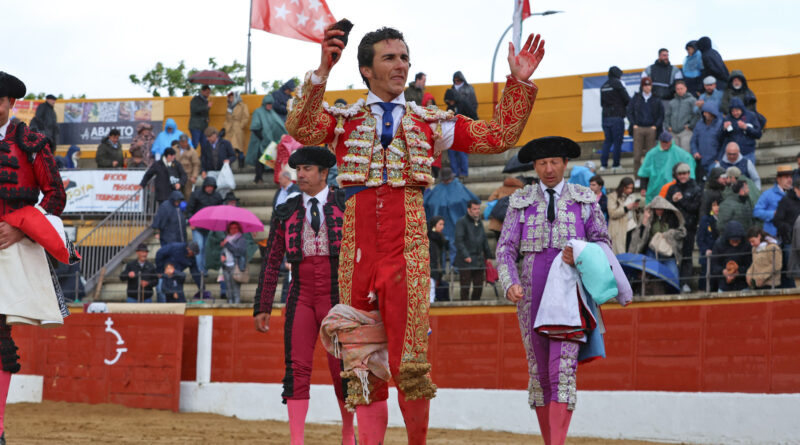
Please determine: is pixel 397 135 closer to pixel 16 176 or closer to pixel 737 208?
pixel 16 176

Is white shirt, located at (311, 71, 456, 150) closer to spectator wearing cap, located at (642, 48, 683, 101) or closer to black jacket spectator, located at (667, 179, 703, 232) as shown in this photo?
black jacket spectator, located at (667, 179, 703, 232)

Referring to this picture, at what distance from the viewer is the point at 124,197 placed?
18.3m

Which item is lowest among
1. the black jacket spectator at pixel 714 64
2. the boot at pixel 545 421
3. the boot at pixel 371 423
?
the boot at pixel 545 421

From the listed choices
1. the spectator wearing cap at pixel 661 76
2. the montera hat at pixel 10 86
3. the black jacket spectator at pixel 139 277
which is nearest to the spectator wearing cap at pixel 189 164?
the black jacket spectator at pixel 139 277

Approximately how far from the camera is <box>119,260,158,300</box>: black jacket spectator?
49.3 feet

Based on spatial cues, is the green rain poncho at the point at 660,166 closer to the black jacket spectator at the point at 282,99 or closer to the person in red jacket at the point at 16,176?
the black jacket spectator at the point at 282,99

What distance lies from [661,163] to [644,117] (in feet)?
6.01

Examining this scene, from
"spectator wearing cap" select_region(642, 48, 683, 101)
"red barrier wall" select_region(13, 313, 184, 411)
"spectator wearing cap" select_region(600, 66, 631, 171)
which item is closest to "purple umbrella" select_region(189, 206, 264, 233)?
"red barrier wall" select_region(13, 313, 184, 411)

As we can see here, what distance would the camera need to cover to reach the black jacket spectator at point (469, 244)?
13016 mm

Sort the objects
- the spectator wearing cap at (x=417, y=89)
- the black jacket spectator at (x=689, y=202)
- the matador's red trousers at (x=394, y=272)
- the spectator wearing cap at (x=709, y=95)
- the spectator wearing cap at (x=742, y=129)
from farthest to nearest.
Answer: the spectator wearing cap at (x=417, y=89)
the spectator wearing cap at (x=709, y=95)
the spectator wearing cap at (x=742, y=129)
the black jacket spectator at (x=689, y=202)
the matador's red trousers at (x=394, y=272)

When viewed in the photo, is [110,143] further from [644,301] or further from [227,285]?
[644,301]

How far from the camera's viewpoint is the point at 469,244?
1303 cm

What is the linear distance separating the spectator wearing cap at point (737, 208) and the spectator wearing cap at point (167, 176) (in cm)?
861

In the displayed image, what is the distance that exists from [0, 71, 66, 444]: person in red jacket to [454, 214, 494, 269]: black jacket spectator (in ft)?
22.6
